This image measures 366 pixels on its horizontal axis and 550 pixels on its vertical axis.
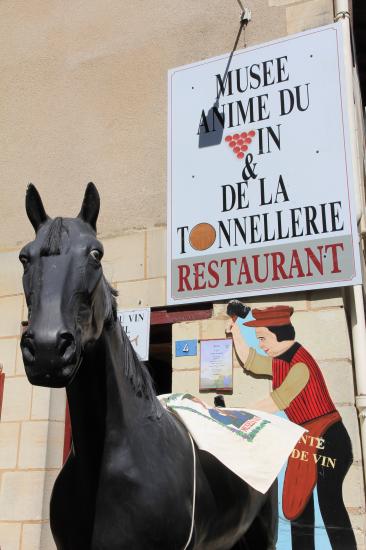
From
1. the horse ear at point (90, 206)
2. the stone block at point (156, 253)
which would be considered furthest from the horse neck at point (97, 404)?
the stone block at point (156, 253)

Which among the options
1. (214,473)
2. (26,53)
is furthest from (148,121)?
(214,473)

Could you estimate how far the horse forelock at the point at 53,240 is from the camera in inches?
70.9

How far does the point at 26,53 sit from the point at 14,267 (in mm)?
2396

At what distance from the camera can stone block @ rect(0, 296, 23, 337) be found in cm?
528

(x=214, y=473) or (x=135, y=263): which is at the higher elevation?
(x=135, y=263)

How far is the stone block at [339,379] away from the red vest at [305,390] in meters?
0.04

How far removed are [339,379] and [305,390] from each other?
0.83ft

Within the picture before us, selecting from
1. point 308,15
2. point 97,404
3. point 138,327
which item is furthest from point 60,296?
point 308,15

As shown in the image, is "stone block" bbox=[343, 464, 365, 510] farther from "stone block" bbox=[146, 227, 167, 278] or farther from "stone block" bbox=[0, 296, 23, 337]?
"stone block" bbox=[0, 296, 23, 337]

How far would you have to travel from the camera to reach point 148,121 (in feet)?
17.6

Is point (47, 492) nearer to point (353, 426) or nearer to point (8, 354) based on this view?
point (8, 354)

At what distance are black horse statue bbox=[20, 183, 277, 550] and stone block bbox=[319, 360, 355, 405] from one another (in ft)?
6.74

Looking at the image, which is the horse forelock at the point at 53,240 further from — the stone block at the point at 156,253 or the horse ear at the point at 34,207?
A: the stone block at the point at 156,253

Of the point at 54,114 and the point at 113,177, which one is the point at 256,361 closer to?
the point at 113,177
